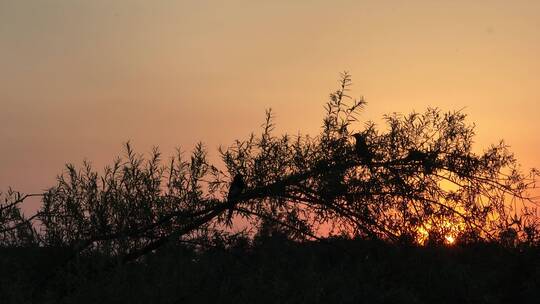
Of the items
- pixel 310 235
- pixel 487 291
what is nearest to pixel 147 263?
pixel 310 235

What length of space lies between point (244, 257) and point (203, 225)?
0.79 meters

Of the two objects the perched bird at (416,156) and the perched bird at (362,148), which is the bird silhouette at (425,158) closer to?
the perched bird at (416,156)

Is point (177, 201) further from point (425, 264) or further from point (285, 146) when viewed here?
point (425, 264)

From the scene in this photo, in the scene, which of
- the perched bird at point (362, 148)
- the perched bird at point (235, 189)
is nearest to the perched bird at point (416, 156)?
the perched bird at point (362, 148)

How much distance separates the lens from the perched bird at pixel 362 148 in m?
9.42

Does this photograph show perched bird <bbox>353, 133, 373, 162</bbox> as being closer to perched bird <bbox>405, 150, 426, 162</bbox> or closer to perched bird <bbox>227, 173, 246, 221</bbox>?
perched bird <bbox>405, 150, 426, 162</bbox>

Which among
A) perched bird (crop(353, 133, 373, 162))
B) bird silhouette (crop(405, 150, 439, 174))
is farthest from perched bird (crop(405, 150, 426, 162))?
perched bird (crop(353, 133, 373, 162))

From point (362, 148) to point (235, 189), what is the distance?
182cm

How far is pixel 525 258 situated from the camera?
17.1 m

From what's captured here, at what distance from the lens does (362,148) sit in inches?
374

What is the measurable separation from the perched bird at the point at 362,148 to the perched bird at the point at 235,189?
63.7 inches

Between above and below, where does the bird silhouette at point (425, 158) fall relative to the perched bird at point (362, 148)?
below

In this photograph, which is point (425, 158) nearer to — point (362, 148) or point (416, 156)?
point (416, 156)

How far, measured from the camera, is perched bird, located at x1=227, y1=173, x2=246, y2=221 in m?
9.45
